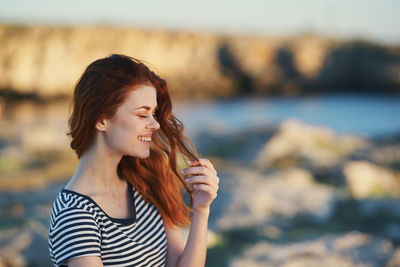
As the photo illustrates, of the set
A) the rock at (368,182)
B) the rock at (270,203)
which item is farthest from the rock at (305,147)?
the rock at (270,203)

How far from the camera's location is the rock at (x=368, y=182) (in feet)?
25.1

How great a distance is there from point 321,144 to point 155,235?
407 inches

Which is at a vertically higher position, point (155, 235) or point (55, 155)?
point (55, 155)

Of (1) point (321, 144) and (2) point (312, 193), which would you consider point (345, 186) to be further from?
(1) point (321, 144)

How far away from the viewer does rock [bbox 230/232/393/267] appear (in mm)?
4234

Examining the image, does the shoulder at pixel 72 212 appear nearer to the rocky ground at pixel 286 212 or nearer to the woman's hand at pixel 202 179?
the woman's hand at pixel 202 179

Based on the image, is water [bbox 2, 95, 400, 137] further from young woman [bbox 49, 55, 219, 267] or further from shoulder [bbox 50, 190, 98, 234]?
shoulder [bbox 50, 190, 98, 234]

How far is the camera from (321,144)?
11789 mm

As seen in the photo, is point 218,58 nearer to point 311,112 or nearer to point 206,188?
point 311,112

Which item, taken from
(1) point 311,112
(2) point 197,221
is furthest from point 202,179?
(1) point 311,112

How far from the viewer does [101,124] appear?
6.29ft

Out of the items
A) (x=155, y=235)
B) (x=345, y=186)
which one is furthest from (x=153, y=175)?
(x=345, y=186)

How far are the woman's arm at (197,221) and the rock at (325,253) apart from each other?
2282 millimetres

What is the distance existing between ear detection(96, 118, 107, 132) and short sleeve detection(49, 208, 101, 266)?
1.24 ft
